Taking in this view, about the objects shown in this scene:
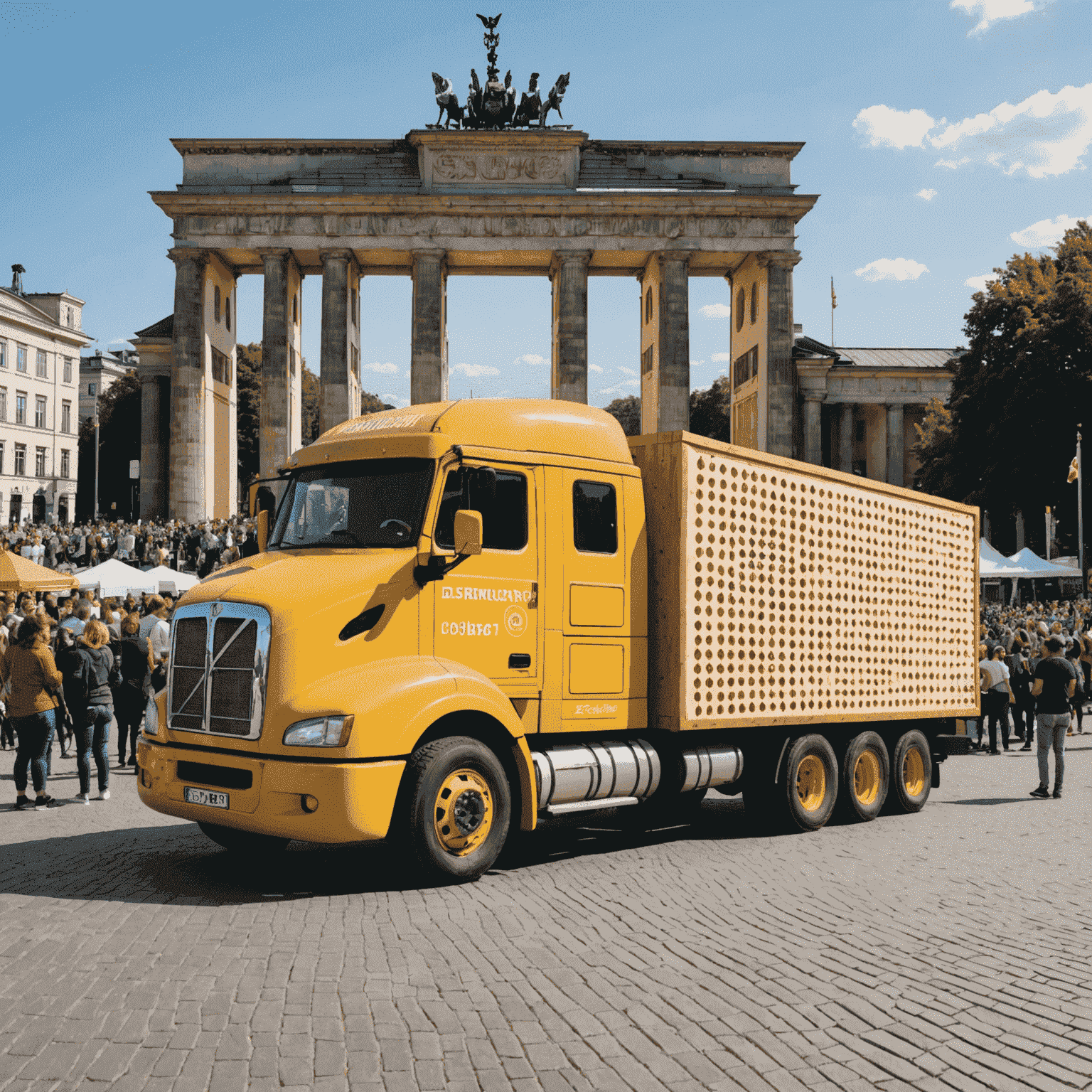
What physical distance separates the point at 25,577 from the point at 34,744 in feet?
42.0

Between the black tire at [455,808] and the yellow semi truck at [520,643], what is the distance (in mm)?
18

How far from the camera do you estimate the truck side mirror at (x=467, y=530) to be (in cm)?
790

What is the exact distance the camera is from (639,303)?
65625 mm

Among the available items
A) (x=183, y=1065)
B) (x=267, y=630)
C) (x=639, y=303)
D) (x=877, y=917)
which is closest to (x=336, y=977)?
(x=183, y=1065)

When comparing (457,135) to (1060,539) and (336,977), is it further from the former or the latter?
(336,977)

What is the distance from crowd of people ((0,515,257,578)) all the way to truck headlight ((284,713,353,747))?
27466 millimetres

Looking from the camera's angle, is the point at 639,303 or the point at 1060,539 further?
the point at 639,303

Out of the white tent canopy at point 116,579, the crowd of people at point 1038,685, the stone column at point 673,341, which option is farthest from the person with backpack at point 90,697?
the stone column at point 673,341

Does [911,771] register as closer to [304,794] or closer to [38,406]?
[304,794]

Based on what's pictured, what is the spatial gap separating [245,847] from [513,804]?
2.22 meters

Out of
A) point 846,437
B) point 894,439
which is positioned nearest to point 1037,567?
point 846,437

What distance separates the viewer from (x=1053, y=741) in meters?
14.0

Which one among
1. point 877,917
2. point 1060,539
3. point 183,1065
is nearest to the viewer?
point 183,1065

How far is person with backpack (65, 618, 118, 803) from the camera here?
465 inches
